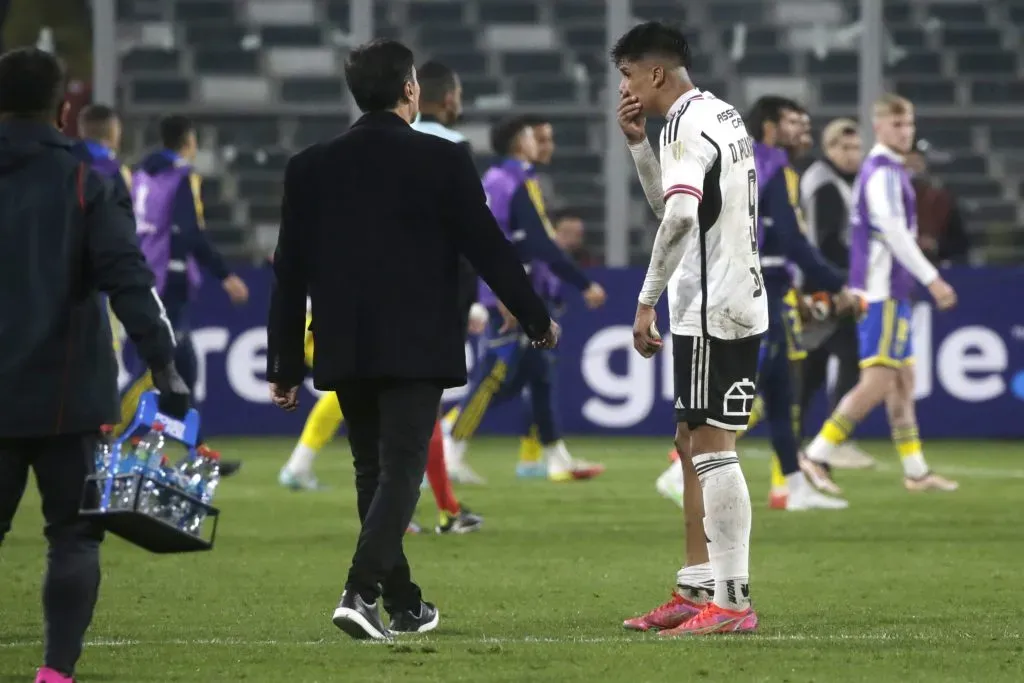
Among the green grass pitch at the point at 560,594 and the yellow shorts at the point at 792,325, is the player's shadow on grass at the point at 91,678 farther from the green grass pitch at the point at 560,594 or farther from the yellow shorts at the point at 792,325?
the yellow shorts at the point at 792,325

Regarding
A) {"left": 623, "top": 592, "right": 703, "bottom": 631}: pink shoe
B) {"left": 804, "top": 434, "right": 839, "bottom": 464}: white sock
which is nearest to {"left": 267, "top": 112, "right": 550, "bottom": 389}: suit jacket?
{"left": 623, "top": 592, "right": 703, "bottom": 631}: pink shoe

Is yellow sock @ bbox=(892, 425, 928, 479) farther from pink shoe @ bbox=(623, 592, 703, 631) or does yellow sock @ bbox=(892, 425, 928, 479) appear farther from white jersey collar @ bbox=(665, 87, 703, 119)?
white jersey collar @ bbox=(665, 87, 703, 119)

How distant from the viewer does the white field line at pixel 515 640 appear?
6398 mm

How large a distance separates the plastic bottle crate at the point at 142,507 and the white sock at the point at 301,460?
674 cm

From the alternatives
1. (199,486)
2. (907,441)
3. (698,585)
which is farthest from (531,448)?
(199,486)

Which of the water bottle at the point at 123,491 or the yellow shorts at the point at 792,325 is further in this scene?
the yellow shorts at the point at 792,325

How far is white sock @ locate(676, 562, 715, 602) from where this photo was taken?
6.91m

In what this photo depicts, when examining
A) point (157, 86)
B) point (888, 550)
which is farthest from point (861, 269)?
point (157, 86)

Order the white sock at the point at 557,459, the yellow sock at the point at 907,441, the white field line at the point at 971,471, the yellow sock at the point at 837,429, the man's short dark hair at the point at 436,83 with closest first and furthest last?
the man's short dark hair at the point at 436,83 < the yellow sock at the point at 837,429 < the yellow sock at the point at 907,441 < the white sock at the point at 557,459 < the white field line at the point at 971,471

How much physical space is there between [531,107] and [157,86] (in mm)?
3618

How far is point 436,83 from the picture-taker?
9609 mm

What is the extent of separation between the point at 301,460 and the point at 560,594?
480cm

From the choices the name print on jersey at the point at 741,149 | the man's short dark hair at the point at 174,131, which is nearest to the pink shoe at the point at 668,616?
the name print on jersey at the point at 741,149

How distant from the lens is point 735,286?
662 centimetres
